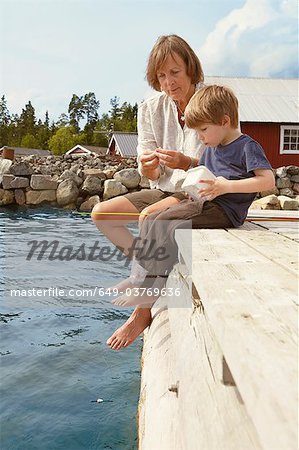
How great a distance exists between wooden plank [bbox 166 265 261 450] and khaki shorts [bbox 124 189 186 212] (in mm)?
1078

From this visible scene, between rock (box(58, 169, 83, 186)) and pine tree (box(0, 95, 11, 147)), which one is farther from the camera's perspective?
pine tree (box(0, 95, 11, 147))

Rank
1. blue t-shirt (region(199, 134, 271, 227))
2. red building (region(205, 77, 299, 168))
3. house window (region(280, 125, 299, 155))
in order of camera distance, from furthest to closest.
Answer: house window (region(280, 125, 299, 155)), red building (region(205, 77, 299, 168)), blue t-shirt (region(199, 134, 271, 227))

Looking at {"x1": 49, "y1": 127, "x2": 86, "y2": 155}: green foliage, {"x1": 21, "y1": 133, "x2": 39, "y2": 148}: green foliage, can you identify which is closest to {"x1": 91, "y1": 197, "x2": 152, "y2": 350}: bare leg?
{"x1": 49, "y1": 127, "x2": 86, "y2": 155}: green foliage

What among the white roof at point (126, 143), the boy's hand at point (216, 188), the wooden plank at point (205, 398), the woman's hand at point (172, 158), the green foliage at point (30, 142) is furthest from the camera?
the green foliage at point (30, 142)

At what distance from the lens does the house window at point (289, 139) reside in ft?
63.9

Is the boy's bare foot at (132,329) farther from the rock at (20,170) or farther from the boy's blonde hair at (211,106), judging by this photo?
the rock at (20,170)

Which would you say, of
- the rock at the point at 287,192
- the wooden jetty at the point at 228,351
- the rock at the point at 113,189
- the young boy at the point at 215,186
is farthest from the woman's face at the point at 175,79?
the rock at the point at 287,192

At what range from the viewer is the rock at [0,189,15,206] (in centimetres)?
1539

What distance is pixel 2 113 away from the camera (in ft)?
277

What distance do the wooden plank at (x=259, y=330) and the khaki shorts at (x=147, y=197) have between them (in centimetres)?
121

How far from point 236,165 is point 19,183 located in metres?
13.6

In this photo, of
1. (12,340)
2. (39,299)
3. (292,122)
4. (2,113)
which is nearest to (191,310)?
(12,340)

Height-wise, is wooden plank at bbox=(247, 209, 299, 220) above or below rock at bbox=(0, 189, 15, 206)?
above

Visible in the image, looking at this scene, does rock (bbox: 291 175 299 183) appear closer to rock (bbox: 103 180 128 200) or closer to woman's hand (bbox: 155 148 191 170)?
rock (bbox: 103 180 128 200)
